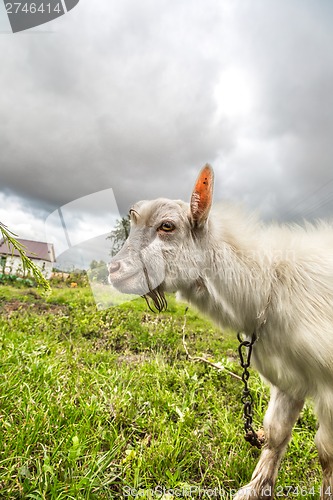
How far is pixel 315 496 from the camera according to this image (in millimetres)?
2455

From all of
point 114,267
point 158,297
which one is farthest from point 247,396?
point 114,267

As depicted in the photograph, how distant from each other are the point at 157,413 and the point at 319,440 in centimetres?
157

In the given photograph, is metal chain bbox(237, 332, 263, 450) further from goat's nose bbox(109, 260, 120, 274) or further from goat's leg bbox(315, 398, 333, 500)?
goat's nose bbox(109, 260, 120, 274)

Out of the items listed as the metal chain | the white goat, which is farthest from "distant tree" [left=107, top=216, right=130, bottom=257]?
the metal chain

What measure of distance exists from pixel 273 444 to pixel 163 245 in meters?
1.71

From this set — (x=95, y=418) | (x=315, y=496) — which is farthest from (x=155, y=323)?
(x=315, y=496)

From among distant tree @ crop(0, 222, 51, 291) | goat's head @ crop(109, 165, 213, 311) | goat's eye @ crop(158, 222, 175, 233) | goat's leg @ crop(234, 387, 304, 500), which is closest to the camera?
distant tree @ crop(0, 222, 51, 291)

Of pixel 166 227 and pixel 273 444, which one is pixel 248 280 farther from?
pixel 273 444

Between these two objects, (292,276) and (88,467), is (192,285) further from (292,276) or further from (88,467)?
(88,467)

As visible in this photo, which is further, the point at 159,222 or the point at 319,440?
the point at 319,440

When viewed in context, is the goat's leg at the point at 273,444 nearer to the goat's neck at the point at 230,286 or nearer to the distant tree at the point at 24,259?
the goat's neck at the point at 230,286

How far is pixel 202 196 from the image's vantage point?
1.72 m

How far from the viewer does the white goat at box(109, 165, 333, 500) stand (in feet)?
5.78

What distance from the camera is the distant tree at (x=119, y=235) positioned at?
6.37 ft
